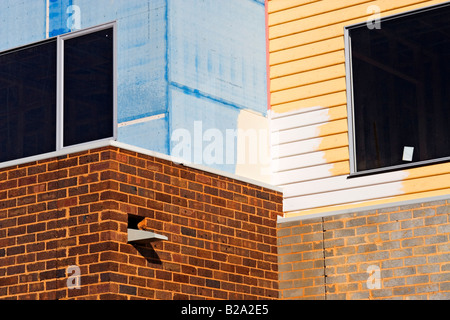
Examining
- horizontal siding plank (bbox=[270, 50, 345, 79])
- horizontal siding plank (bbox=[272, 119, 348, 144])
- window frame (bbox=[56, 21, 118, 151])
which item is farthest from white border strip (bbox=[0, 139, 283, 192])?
horizontal siding plank (bbox=[270, 50, 345, 79])

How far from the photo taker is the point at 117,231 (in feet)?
39.9

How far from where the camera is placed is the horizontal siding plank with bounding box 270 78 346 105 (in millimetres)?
14469

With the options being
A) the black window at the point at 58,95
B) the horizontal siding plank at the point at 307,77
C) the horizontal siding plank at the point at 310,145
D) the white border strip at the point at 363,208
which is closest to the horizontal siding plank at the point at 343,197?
the white border strip at the point at 363,208

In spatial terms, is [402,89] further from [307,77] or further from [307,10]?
[307,10]

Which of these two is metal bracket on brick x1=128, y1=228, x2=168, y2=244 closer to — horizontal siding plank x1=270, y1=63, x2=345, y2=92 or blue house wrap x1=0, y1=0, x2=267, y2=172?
blue house wrap x1=0, y1=0, x2=267, y2=172

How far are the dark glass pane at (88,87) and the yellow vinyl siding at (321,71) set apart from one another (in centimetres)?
260

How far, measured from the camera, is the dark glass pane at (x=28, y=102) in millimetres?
14102

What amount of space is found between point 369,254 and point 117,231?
355 centimetres

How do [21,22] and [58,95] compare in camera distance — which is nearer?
[58,95]

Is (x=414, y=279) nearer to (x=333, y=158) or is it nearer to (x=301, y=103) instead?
(x=333, y=158)

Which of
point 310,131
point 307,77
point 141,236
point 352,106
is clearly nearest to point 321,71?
point 307,77

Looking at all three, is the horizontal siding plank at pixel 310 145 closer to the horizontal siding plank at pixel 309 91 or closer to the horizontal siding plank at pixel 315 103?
the horizontal siding plank at pixel 315 103

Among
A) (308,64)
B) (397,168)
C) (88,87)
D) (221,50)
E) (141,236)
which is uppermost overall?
(221,50)

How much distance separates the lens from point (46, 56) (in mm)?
14539
